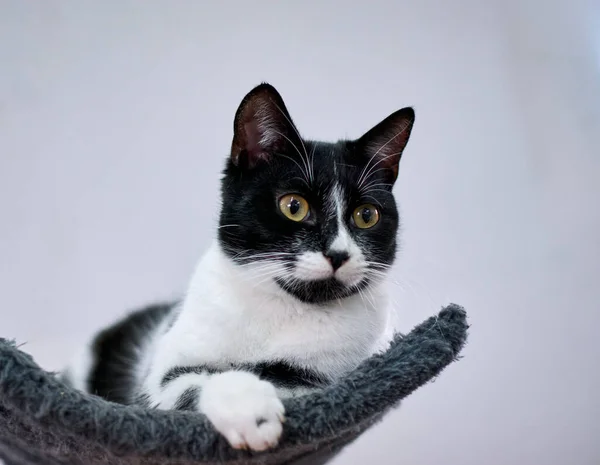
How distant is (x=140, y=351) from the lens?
1.29m

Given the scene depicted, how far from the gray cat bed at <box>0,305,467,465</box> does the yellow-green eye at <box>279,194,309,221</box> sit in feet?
0.86

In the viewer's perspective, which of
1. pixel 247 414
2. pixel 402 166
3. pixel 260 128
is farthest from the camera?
pixel 402 166

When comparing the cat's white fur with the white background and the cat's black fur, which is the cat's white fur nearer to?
the cat's black fur

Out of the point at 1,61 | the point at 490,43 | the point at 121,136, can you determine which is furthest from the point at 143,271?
the point at 490,43

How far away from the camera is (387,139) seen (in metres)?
1.03

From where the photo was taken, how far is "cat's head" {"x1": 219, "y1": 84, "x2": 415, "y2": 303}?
84 cm

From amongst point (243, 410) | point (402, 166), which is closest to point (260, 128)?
point (243, 410)

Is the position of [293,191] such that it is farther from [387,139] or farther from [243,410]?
[243,410]

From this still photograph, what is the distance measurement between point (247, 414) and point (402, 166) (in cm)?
139

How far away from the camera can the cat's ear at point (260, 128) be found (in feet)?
2.97

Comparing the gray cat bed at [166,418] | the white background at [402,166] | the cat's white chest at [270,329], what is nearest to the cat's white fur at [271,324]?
the cat's white chest at [270,329]

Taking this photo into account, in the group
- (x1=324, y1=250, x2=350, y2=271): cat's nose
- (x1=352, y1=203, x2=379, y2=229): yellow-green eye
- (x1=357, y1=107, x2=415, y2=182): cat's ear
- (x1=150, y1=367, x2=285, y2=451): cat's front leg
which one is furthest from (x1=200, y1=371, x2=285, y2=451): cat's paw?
(x1=357, y1=107, x2=415, y2=182): cat's ear

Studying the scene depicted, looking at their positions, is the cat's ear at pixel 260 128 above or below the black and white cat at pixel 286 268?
above

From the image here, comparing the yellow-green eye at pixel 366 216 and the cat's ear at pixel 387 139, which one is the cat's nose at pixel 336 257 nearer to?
the yellow-green eye at pixel 366 216
